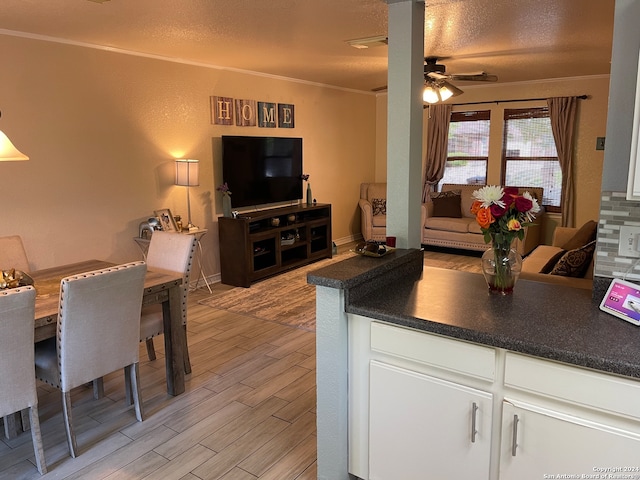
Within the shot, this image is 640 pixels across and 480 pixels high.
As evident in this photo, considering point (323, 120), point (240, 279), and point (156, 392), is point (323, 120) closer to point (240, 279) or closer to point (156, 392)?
point (240, 279)

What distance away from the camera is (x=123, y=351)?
2719 millimetres

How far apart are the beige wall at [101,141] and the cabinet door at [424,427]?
3.29 m

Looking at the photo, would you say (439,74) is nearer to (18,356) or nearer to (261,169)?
(261,169)

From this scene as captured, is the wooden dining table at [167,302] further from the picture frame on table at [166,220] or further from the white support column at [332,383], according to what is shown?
the picture frame on table at [166,220]

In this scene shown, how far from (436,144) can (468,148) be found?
1.60 feet

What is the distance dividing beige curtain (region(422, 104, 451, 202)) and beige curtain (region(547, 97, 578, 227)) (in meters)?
1.47

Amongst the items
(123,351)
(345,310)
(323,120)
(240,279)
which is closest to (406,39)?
(345,310)

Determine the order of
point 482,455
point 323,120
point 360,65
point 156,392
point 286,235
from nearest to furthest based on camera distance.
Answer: point 482,455, point 156,392, point 360,65, point 286,235, point 323,120

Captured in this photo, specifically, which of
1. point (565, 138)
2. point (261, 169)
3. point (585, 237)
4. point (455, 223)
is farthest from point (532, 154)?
point (261, 169)

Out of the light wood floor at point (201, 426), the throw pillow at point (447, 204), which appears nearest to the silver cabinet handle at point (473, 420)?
the light wood floor at point (201, 426)

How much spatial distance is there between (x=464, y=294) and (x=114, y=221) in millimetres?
3550

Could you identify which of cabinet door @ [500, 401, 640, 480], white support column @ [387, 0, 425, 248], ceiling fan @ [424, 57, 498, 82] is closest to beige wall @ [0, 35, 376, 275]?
ceiling fan @ [424, 57, 498, 82]

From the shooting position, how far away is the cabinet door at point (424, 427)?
5.89ft

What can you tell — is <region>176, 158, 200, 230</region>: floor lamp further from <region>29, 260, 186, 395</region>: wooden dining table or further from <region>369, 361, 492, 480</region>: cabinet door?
<region>369, 361, 492, 480</region>: cabinet door
